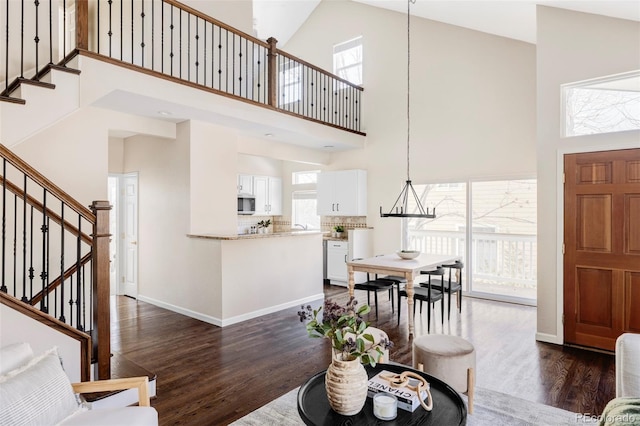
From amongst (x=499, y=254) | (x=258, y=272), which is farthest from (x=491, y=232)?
(x=258, y=272)

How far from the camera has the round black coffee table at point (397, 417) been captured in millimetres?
1795

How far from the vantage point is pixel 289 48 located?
28.8 ft

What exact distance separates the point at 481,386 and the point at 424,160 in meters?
4.39

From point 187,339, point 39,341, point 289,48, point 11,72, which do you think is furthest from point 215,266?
point 289,48

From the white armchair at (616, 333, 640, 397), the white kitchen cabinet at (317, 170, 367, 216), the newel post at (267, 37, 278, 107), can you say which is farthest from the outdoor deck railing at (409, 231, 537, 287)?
the white armchair at (616, 333, 640, 397)

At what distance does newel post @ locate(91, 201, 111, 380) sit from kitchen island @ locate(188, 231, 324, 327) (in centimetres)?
199

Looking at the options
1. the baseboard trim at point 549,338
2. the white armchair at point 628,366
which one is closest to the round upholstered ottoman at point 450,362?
the white armchair at point 628,366

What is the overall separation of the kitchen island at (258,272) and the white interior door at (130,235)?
169 cm

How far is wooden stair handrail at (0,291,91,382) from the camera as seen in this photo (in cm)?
224

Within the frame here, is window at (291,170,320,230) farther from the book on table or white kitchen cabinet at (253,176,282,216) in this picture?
the book on table

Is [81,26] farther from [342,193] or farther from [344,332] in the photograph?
[342,193]

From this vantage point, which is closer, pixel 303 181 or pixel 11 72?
pixel 11 72

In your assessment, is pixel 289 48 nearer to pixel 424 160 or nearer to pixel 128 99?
pixel 424 160

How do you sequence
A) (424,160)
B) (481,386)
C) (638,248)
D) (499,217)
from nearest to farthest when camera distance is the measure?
1. (481,386)
2. (638,248)
3. (499,217)
4. (424,160)
